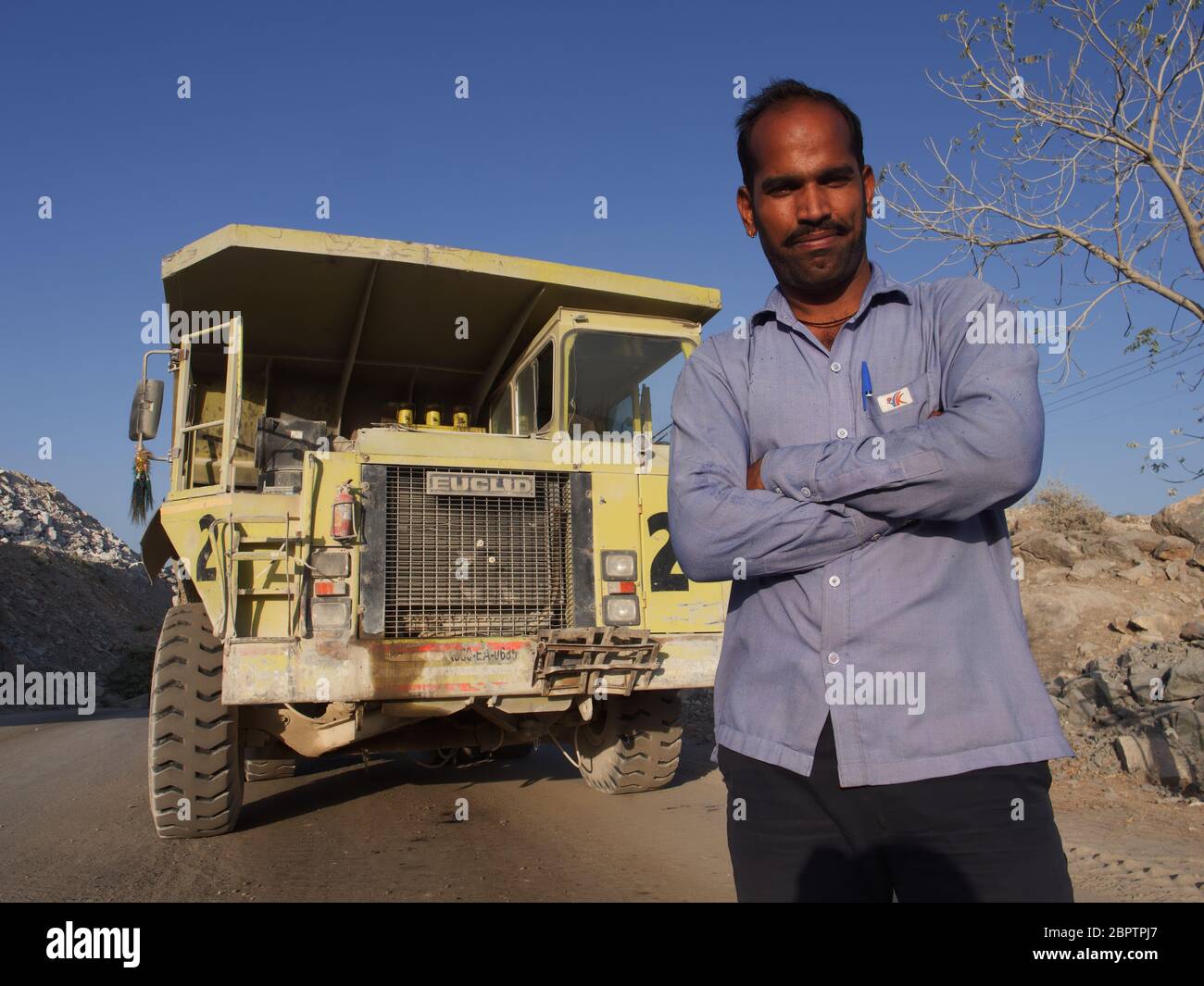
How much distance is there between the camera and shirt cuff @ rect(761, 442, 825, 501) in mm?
1664

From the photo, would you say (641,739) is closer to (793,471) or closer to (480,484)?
(480,484)

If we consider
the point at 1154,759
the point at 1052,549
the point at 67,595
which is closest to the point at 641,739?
the point at 1154,759

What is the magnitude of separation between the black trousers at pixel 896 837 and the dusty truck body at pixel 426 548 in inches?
142

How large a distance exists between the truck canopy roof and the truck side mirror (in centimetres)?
65

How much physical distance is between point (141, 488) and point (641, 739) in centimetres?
401

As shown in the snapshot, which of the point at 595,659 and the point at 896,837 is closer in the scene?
the point at 896,837

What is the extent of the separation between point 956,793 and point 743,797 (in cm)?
35

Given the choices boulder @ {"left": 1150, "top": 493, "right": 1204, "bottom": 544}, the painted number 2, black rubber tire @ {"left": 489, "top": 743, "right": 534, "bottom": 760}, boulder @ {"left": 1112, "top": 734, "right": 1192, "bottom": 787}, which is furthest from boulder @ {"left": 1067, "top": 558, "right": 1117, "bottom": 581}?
the painted number 2

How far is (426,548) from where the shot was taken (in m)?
5.41

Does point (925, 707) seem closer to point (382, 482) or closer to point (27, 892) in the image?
point (382, 482)

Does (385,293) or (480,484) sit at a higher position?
(385,293)

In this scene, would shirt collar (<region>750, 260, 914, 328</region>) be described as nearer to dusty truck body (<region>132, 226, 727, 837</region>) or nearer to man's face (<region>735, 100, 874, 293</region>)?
man's face (<region>735, 100, 874, 293</region>)
